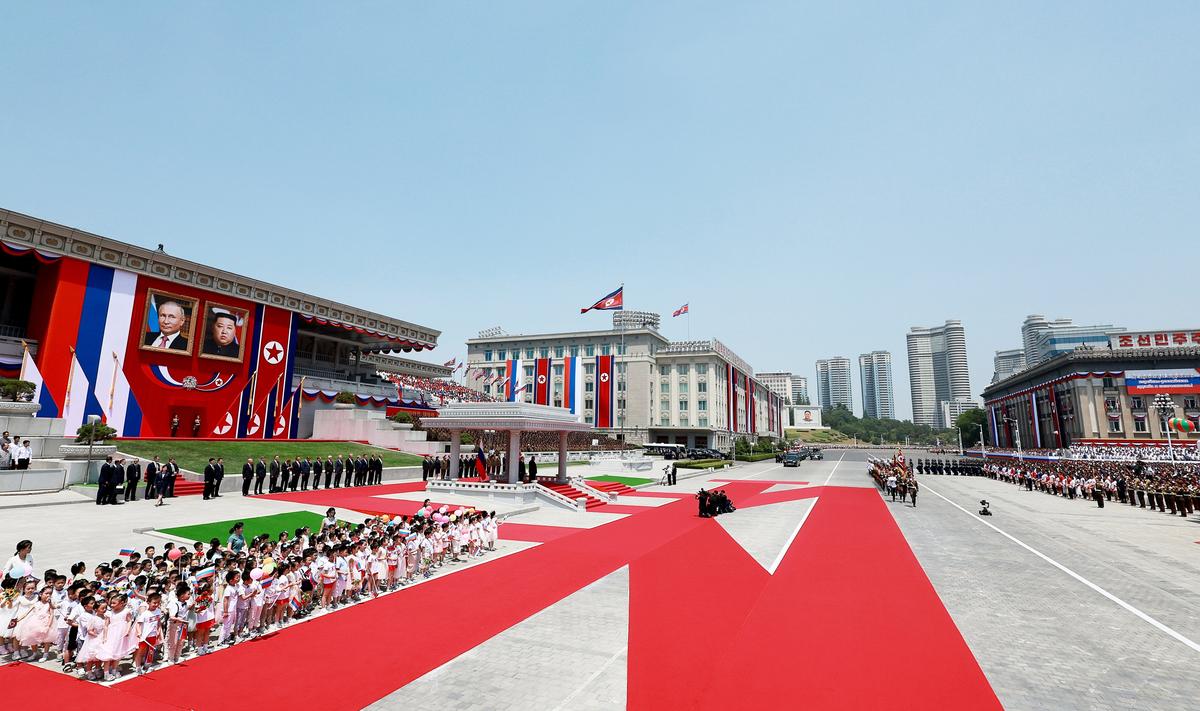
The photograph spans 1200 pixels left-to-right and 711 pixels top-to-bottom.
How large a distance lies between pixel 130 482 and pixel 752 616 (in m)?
23.1

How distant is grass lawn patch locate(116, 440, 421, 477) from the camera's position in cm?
2627

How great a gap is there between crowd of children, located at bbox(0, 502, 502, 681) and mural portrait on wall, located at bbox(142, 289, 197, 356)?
27950 millimetres

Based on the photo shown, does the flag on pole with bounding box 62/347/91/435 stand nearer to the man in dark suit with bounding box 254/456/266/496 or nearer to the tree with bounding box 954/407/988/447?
the man in dark suit with bounding box 254/456/266/496

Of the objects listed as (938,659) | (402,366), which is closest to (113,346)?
(938,659)

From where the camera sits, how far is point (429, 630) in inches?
371

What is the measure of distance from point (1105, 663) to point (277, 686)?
1222 cm

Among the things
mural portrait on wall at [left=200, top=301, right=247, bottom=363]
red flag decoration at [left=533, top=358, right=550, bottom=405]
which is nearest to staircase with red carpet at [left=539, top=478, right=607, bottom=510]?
mural portrait on wall at [left=200, top=301, right=247, bottom=363]

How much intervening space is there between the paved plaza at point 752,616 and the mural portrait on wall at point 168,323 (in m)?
15.4

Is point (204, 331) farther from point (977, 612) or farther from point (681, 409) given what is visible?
point (681, 409)

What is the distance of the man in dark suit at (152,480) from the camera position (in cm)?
2111

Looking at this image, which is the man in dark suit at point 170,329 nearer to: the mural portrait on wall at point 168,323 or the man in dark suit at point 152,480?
the mural portrait on wall at point 168,323

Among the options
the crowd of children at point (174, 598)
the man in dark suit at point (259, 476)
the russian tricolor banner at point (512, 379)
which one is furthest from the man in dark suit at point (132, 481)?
the russian tricolor banner at point (512, 379)

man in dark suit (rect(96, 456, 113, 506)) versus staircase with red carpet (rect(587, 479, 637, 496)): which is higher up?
man in dark suit (rect(96, 456, 113, 506))

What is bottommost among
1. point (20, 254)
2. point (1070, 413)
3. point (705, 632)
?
point (705, 632)
